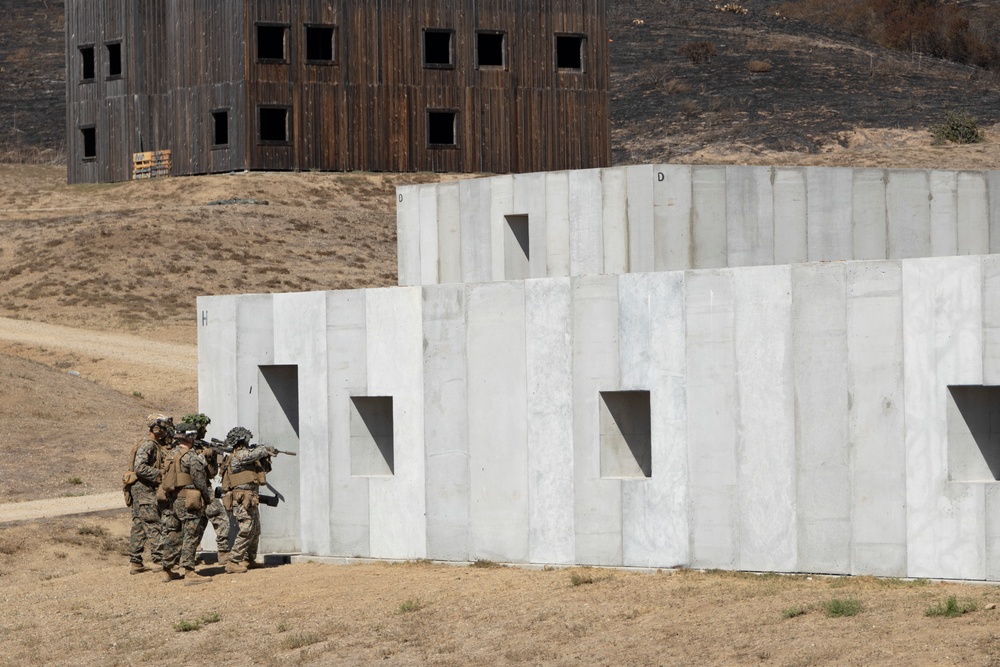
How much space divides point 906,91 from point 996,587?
5894 centimetres

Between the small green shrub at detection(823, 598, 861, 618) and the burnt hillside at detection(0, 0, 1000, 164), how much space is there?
49.0m

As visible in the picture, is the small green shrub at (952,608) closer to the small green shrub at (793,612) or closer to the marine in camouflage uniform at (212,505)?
the small green shrub at (793,612)

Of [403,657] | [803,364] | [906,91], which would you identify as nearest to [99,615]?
[403,657]

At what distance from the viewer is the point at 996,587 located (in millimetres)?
15109

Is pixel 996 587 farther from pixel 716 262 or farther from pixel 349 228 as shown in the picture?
pixel 349 228

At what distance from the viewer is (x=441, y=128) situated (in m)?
53.8

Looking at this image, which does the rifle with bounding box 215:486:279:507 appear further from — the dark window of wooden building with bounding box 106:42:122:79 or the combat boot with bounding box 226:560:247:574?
the dark window of wooden building with bounding box 106:42:122:79

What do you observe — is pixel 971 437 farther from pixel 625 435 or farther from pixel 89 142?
pixel 89 142

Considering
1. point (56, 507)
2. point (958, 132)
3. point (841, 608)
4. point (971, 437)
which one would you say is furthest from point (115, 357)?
point (958, 132)

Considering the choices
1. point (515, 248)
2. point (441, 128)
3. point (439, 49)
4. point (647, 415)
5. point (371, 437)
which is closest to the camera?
point (647, 415)

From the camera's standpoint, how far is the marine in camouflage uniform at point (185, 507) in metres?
19.1

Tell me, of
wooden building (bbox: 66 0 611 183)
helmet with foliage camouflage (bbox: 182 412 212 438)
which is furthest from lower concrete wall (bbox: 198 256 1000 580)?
wooden building (bbox: 66 0 611 183)

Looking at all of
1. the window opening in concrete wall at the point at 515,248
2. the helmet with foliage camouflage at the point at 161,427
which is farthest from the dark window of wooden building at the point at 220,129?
the helmet with foliage camouflage at the point at 161,427

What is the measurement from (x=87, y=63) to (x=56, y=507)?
34.5 meters
